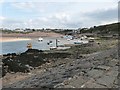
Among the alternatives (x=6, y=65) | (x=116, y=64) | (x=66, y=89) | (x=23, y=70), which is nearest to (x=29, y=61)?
(x=6, y=65)

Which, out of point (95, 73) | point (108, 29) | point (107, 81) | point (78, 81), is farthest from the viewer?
point (108, 29)

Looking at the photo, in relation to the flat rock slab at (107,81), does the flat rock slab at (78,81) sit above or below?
above

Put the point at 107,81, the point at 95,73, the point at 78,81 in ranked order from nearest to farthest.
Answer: the point at 78,81, the point at 107,81, the point at 95,73

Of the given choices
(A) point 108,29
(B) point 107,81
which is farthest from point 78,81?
(A) point 108,29

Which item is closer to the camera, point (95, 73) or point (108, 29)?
point (95, 73)

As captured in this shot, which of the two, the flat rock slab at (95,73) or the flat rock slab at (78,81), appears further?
the flat rock slab at (95,73)

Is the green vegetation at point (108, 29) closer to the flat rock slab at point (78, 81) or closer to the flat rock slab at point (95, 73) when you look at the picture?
the flat rock slab at point (95, 73)

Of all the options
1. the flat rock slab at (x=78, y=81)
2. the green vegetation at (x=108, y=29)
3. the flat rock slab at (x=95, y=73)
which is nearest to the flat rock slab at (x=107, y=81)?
the flat rock slab at (x=95, y=73)

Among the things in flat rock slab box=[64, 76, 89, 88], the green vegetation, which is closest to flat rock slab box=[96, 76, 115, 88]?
flat rock slab box=[64, 76, 89, 88]

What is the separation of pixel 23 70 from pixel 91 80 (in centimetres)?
992

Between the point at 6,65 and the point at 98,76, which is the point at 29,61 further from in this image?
the point at 98,76

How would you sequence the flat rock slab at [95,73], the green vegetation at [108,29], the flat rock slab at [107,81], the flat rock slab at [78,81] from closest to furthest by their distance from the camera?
the flat rock slab at [78,81] < the flat rock slab at [107,81] < the flat rock slab at [95,73] < the green vegetation at [108,29]

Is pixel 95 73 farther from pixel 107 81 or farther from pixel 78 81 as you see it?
pixel 78 81

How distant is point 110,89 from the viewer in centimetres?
850
